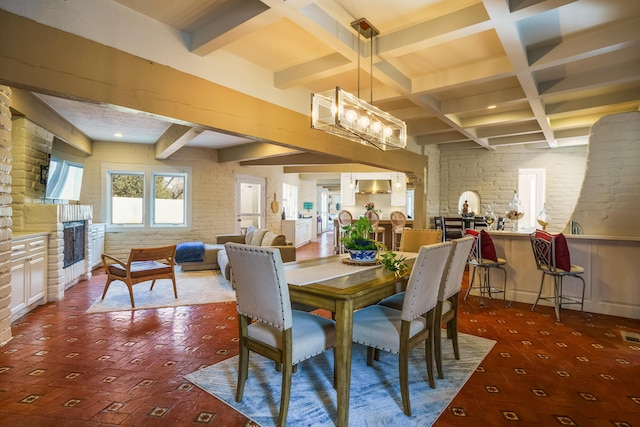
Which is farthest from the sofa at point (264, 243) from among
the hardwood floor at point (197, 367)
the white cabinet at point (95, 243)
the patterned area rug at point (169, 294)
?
the white cabinet at point (95, 243)

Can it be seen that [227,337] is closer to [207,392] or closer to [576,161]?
[207,392]

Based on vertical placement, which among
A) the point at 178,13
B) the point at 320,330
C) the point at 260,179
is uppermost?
the point at 178,13

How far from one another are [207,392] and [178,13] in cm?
259

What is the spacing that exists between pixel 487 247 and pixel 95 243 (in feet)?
21.3

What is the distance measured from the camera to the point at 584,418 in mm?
1932

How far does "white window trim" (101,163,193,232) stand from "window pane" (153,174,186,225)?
0.32 ft

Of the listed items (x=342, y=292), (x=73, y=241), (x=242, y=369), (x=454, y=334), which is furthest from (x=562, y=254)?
(x=73, y=241)

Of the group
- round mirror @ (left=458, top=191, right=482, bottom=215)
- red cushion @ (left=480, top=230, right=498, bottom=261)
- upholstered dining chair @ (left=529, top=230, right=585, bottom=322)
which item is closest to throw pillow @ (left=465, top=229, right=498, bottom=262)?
red cushion @ (left=480, top=230, right=498, bottom=261)

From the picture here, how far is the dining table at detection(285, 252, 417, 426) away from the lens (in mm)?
1852

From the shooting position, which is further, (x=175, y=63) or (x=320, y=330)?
(x=175, y=63)

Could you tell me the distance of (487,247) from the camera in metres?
4.17

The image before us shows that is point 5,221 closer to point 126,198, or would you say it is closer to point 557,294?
point 126,198

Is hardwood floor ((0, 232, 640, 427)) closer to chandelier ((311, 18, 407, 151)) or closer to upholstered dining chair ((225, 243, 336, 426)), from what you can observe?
upholstered dining chair ((225, 243, 336, 426))

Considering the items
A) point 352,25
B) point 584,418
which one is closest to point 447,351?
point 584,418
